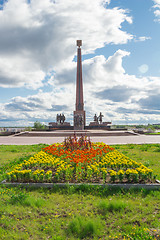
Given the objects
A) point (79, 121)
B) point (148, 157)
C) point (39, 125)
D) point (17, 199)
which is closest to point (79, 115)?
point (79, 121)

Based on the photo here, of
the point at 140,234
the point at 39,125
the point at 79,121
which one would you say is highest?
the point at 79,121

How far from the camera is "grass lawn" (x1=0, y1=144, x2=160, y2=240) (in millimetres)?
2988

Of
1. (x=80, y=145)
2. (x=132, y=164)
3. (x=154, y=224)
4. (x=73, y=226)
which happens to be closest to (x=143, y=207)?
(x=154, y=224)

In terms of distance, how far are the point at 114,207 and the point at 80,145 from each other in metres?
6.83

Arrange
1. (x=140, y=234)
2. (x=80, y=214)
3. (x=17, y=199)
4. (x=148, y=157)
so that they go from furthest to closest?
(x=148, y=157) → (x=17, y=199) → (x=80, y=214) → (x=140, y=234)

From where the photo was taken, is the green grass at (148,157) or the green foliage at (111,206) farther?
the green grass at (148,157)

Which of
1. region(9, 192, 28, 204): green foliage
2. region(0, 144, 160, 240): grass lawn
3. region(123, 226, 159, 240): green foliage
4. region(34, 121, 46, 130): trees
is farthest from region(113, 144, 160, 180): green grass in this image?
region(34, 121, 46, 130): trees

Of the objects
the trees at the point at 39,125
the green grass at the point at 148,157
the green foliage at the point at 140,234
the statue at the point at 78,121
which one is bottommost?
the green foliage at the point at 140,234

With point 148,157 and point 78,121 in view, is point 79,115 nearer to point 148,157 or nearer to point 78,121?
point 78,121

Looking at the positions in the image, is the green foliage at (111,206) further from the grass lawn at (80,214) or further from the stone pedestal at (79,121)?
the stone pedestal at (79,121)

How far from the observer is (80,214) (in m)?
3.53

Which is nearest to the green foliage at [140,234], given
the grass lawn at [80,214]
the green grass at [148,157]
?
the grass lawn at [80,214]

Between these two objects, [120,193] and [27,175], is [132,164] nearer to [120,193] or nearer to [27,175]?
[120,193]

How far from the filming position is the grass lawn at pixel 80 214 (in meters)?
2.99
